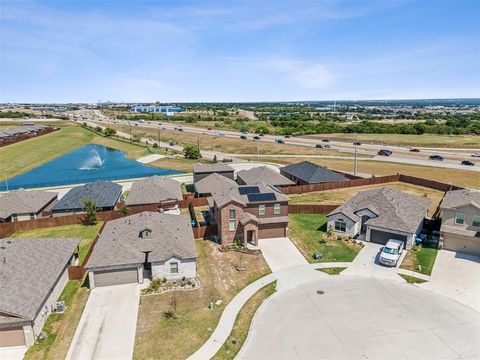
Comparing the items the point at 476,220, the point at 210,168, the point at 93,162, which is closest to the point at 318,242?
the point at 476,220

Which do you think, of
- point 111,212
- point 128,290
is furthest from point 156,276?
point 111,212

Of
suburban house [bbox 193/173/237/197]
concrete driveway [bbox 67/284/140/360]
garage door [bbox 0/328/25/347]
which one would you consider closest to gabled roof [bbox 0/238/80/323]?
garage door [bbox 0/328/25/347]

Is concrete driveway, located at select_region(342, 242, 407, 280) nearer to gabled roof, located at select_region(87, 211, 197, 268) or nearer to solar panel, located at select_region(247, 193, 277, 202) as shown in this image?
solar panel, located at select_region(247, 193, 277, 202)

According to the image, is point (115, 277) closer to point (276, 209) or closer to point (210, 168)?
point (276, 209)

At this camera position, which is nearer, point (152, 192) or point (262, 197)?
point (262, 197)

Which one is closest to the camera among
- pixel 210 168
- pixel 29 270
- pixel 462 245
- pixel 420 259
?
pixel 29 270

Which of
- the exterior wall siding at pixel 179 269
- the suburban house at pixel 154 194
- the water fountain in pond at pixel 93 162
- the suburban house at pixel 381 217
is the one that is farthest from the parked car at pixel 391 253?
the water fountain in pond at pixel 93 162

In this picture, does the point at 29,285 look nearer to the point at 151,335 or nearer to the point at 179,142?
the point at 151,335

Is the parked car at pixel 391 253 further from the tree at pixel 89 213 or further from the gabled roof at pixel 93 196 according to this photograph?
the gabled roof at pixel 93 196
